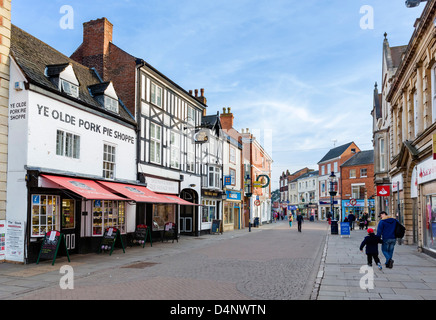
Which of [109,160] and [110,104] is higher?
[110,104]

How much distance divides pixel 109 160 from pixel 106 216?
251 cm

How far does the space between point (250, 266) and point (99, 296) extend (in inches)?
227

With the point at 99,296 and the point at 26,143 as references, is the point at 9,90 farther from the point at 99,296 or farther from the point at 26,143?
the point at 99,296

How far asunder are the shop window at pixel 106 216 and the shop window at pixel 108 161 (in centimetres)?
123

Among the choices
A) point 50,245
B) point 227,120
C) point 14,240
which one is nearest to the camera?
point 50,245

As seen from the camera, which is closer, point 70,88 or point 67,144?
point 67,144

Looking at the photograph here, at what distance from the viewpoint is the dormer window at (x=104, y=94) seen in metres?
17.3

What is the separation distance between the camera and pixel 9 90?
517 inches

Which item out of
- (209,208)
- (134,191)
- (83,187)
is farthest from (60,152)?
(209,208)

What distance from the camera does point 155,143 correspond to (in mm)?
21375

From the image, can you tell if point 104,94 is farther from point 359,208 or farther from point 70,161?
point 359,208

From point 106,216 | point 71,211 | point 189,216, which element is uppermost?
point 71,211

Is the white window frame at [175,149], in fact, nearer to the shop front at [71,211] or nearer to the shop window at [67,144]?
the shop front at [71,211]
